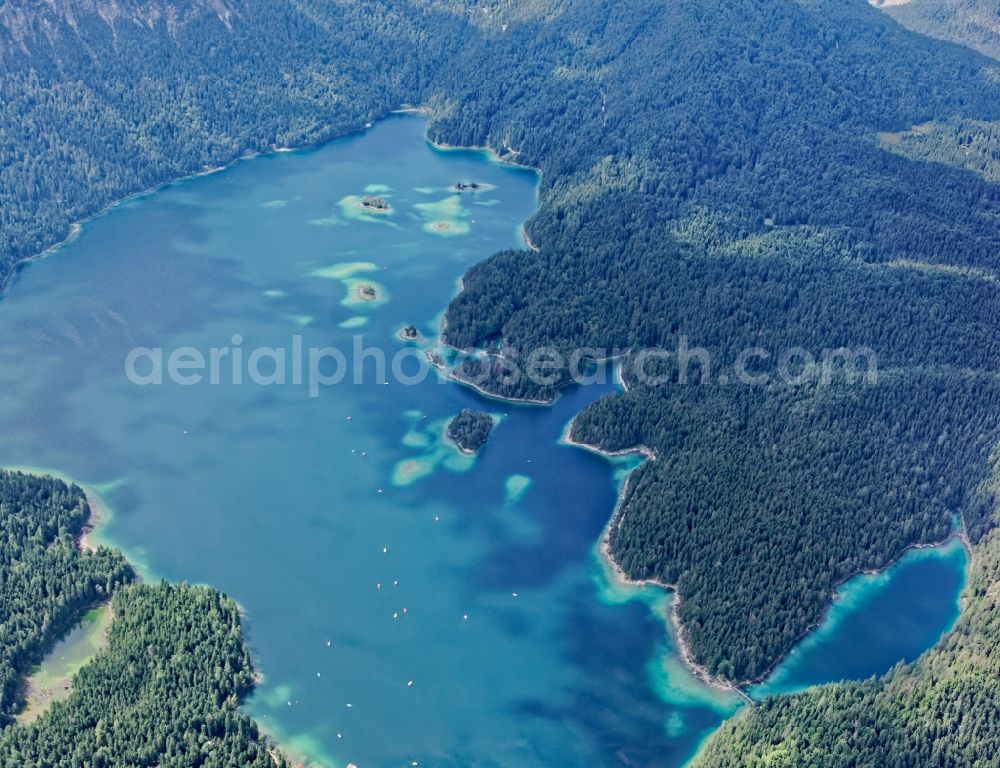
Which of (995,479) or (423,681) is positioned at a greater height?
(995,479)

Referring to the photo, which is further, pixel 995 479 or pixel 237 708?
pixel 995 479

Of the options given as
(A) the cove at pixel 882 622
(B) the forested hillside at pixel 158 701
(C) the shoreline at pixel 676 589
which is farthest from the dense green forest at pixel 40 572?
(A) the cove at pixel 882 622

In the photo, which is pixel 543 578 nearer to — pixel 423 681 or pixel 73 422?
pixel 423 681

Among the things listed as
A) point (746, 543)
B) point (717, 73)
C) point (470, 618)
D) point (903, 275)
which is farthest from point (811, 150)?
point (470, 618)

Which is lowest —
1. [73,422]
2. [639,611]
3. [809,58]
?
[73,422]

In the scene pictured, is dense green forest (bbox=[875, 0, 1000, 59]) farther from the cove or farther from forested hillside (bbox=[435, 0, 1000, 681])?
the cove

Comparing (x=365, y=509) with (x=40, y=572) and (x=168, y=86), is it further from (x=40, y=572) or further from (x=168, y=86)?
(x=168, y=86)
